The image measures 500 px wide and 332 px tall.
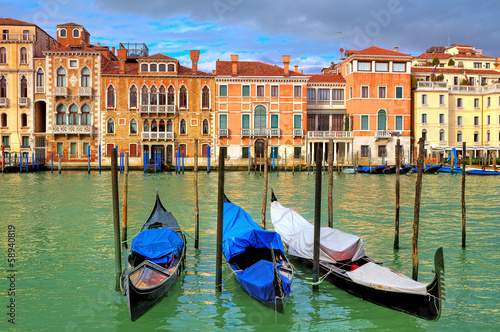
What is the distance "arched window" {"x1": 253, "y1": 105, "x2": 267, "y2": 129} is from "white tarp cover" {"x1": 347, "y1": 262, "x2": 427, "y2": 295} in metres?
27.3

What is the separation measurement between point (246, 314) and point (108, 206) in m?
9.87

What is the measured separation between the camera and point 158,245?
730 centimetres

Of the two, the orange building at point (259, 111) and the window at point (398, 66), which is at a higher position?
the window at point (398, 66)

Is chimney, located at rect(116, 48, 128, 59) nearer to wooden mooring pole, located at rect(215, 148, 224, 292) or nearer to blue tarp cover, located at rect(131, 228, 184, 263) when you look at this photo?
blue tarp cover, located at rect(131, 228, 184, 263)

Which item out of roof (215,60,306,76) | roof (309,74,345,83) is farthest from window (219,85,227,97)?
roof (309,74,345,83)

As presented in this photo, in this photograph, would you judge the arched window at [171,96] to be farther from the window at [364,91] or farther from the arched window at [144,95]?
the window at [364,91]

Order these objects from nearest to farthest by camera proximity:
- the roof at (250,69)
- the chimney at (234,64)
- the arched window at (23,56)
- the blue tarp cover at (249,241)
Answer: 1. the blue tarp cover at (249,241)
2. the arched window at (23,56)
3. the chimney at (234,64)
4. the roof at (250,69)

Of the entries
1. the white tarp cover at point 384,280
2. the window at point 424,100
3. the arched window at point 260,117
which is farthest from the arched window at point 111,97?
the white tarp cover at point 384,280

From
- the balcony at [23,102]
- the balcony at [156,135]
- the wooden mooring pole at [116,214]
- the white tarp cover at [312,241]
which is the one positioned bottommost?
the white tarp cover at [312,241]

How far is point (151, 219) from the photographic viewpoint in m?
9.48

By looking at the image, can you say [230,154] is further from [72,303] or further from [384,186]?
[72,303]

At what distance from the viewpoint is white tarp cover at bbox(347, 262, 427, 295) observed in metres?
5.56

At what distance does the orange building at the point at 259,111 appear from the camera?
33.1m

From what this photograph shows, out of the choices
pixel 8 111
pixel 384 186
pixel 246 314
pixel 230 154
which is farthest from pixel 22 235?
pixel 8 111
